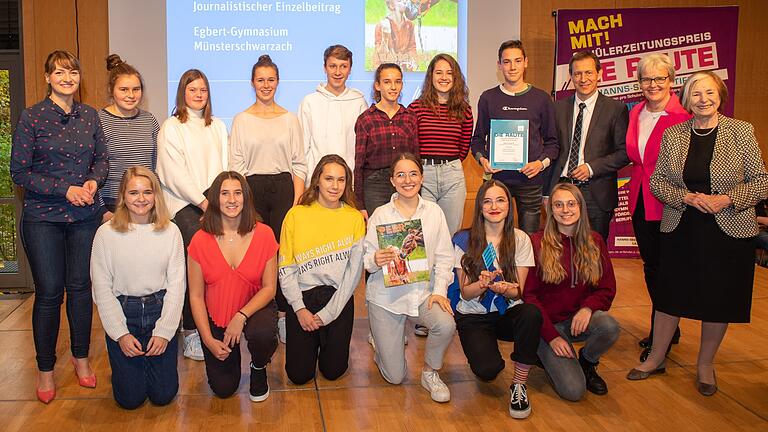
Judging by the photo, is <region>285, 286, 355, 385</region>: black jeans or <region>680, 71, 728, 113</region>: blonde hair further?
<region>285, 286, 355, 385</region>: black jeans

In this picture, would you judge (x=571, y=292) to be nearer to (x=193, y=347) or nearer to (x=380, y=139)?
(x=380, y=139)

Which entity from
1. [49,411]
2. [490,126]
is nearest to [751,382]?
[490,126]

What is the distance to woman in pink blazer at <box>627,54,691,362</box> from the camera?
4023 mm

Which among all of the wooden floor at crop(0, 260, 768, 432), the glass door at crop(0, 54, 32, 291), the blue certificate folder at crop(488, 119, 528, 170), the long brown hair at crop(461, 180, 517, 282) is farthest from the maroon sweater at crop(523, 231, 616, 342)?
the glass door at crop(0, 54, 32, 291)

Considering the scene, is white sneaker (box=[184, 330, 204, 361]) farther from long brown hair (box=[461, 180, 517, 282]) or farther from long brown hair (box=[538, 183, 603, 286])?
long brown hair (box=[538, 183, 603, 286])

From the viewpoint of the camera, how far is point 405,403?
3.54 m

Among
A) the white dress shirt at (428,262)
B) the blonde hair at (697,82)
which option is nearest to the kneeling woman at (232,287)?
the white dress shirt at (428,262)

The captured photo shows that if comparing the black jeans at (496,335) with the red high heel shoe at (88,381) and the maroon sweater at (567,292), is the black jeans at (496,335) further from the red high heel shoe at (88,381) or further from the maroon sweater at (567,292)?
the red high heel shoe at (88,381)

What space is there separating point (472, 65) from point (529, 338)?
383cm

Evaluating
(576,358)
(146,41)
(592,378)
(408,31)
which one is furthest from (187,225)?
Result: (408,31)

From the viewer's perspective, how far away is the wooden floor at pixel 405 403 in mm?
3299

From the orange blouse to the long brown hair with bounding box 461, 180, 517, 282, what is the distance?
3.29ft

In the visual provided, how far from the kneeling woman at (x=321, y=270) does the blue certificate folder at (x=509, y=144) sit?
0.99 meters

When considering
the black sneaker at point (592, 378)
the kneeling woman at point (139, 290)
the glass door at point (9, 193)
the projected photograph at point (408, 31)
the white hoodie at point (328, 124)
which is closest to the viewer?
the kneeling woman at point (139, 290)
